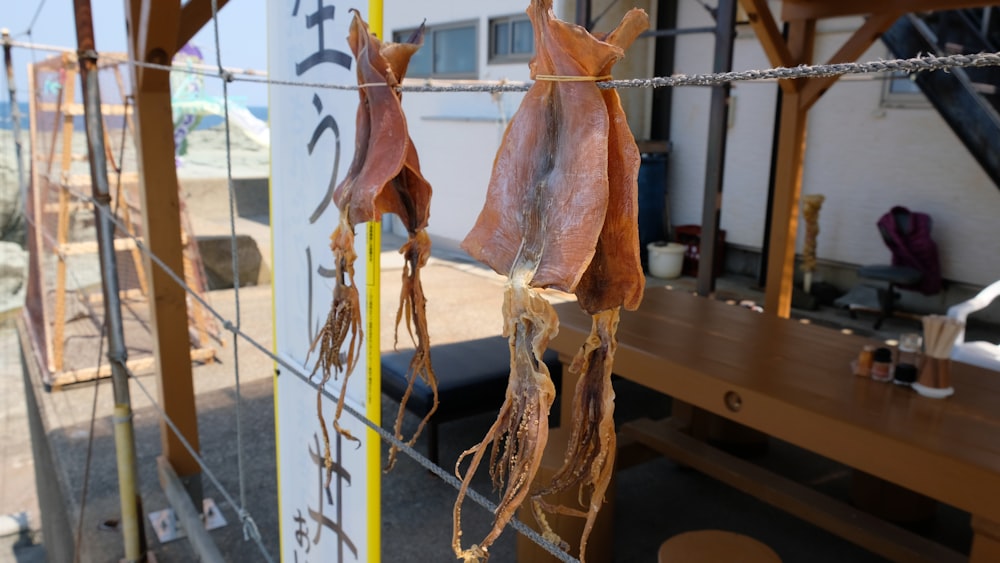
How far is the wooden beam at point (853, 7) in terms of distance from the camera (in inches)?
129

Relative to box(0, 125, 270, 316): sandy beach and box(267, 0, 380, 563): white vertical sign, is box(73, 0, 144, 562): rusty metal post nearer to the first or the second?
box(267, 0, 380, 563): white vertical sign

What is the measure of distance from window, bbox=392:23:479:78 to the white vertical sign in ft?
23.3

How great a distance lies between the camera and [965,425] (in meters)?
1.95

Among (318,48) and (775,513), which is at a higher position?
(318,48)

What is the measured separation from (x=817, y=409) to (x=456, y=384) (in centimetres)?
165

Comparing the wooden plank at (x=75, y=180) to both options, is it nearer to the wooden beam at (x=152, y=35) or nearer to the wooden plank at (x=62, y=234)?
the wooden plank at (x=62, y=234)

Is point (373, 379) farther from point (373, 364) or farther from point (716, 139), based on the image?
point (716, 139)

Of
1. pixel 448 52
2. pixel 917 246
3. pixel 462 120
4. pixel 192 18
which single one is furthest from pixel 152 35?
pixel 448 52

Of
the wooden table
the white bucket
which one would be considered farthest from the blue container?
the wooden table

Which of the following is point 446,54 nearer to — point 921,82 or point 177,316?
point 921,82

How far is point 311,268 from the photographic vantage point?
4.56 ft

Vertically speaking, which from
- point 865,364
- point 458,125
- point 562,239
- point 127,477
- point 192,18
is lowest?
point 127,477

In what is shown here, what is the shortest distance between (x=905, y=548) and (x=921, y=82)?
302cm

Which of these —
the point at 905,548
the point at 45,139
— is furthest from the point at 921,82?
the point at 45,139
